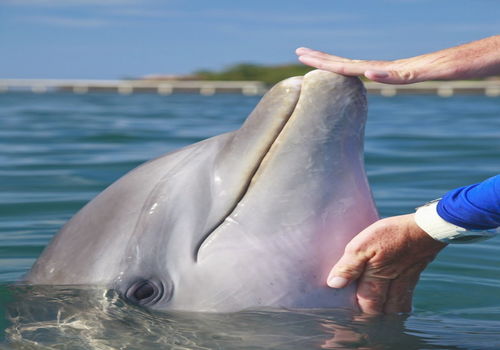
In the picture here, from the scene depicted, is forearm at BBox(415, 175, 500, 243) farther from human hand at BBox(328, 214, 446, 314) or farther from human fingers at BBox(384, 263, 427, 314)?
human fingers at BBox(384, 263, 427, 314)

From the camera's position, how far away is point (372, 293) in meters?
4.14

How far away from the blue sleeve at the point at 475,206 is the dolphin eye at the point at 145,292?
4.32 ft

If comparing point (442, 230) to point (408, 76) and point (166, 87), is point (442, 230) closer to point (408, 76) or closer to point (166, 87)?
point (408, 76)

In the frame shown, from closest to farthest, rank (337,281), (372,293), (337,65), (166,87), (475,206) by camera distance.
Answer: (475,206) → (337,65) → (337,281) → (372,293) → (166,87)

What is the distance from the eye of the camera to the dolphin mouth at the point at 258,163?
13.0 ft

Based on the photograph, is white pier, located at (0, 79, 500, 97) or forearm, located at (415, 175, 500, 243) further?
white pier, located at (0, 79, 500, 97)

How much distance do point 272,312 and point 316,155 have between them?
2.39 ft

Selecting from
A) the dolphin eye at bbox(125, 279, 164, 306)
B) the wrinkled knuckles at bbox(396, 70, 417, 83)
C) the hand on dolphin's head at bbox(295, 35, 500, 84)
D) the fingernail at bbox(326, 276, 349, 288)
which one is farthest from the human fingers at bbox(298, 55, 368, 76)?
the dolphin eye at bbox(125, 279, 164, 306)

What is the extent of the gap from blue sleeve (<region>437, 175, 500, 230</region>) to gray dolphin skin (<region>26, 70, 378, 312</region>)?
0.44 meters

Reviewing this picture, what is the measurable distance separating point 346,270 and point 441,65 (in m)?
0.98

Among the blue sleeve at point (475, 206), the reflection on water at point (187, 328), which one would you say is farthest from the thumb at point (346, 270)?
the blue sleeve at point (475, 206)

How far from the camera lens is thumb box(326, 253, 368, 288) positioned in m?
3.92

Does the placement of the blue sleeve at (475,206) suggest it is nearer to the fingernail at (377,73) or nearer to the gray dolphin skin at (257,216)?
the gray dolphin skin at (257,216)

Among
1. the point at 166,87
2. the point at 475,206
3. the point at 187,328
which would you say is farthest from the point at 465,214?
the point at 166,87
